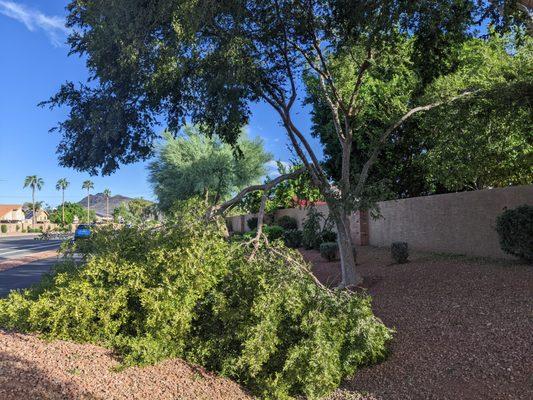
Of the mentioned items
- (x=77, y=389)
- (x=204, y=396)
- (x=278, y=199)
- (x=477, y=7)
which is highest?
(x=477, y=7)

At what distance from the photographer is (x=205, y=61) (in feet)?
30.1

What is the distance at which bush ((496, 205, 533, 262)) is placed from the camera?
1083 centimetres

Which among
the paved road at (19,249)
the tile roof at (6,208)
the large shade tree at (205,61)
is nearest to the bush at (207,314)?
the large shade tree at (205,61)

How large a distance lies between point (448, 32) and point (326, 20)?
8.37 ft

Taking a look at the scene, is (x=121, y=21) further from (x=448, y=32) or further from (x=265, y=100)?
(x=448, y=32)

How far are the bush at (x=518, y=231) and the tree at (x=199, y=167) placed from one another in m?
21.2

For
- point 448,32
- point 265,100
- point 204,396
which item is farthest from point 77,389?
point 448,32

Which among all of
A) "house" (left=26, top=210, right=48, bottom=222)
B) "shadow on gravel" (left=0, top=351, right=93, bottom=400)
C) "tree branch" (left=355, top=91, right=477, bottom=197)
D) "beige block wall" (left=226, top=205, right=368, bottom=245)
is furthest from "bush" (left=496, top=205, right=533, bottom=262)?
"house" (left=26, top=210, right=48, bottom=222)

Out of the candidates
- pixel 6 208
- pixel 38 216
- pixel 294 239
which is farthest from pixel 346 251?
pixel 38 216

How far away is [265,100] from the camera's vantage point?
11.5 meters

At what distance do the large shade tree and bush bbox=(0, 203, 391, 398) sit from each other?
336 centimetres

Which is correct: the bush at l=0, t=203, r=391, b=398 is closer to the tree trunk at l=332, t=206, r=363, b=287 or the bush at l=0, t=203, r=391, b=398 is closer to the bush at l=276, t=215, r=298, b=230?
the tree trunk at l=332, t=206, r=363, b=287

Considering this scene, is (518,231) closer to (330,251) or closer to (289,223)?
(330,251)

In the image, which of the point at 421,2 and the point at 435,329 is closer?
the point at 435,329
